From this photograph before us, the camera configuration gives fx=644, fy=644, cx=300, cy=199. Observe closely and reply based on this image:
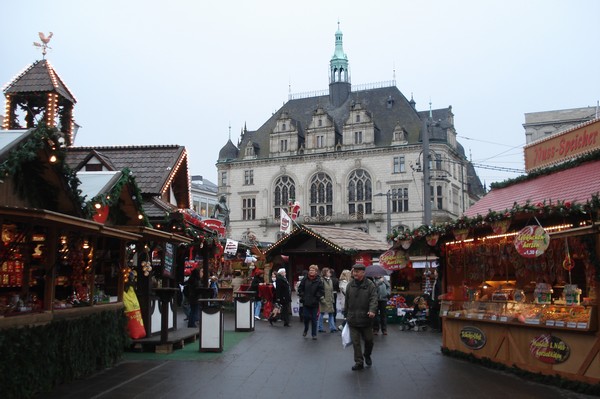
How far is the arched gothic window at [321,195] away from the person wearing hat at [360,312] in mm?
54371

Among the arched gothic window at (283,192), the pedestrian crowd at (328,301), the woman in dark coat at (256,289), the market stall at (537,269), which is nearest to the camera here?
the market stall at (537,269)

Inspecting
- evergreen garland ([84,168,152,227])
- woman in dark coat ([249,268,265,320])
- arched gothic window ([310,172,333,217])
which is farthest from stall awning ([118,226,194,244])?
arched gothic window ([310,172,333,217])

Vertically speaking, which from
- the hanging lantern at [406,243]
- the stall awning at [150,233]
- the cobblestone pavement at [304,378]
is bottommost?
the cobblestone pavement at [304,378]

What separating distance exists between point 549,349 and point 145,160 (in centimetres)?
1181

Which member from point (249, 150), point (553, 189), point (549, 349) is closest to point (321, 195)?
point (249, 150)

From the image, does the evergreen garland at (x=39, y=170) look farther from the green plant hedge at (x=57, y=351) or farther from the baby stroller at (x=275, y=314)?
the baby stroller at (x=275, y=314)

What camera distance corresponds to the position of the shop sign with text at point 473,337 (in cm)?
1129

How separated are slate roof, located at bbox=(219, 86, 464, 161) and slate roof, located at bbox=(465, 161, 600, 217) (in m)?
49.2

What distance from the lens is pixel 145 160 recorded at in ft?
57.8

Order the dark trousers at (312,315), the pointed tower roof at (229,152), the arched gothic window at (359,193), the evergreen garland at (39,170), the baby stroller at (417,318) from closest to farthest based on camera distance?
the evergreen garland at (39,170), the dark trousers at (312,315), the baby stroller at (417,318), the arched gothic window at (359,193), the pointed tower roof at (229,152)

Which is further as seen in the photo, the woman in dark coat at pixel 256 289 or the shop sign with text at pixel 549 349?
the woman in dark coat at pixel 256 289

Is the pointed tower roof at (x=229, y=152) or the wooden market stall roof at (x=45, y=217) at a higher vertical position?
the pointed tower roof at (x=229, y=152)

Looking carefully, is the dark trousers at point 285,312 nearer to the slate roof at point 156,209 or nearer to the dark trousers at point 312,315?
the dark trousers at point 312,315

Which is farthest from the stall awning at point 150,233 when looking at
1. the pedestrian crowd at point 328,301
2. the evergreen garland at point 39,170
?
the pedestrian crowd at point 328,301
